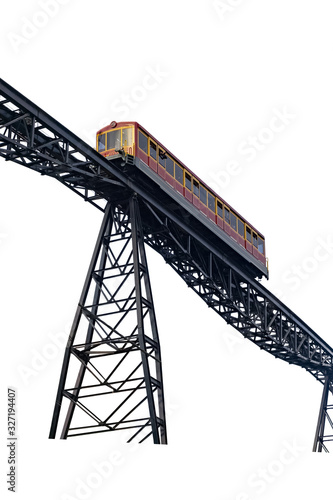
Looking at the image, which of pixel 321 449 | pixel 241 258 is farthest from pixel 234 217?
pixel 321 449

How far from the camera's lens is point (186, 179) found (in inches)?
1261

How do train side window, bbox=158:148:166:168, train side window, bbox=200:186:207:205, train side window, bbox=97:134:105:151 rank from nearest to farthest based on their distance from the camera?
train side window, bbox=97:134:105:151
train side window, bbox=158:148:166:168
train side window, bbox=200:186:207:205

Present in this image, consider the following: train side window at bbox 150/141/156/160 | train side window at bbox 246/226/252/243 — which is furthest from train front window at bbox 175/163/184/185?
train side window at bbox 246/226/252/243

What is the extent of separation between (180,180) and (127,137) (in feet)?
11.1

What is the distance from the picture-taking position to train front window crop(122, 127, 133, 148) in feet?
94.8

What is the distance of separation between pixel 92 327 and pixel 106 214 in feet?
13.6

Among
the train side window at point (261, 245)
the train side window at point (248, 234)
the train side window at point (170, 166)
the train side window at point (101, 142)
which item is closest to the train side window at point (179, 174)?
the train side window at point (170, 166)

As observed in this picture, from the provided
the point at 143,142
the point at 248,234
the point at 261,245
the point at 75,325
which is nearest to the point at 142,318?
the point at 75,325

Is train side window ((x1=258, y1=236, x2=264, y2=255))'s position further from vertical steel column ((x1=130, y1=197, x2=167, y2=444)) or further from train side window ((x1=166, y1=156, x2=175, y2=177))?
vertical steel column ((x1=130, y1=197, x2=167, y2=444))

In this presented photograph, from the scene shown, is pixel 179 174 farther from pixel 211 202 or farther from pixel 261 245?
pixel 261 245

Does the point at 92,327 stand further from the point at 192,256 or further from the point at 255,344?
the point at 255,344

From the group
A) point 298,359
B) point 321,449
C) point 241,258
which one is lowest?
point 321,449

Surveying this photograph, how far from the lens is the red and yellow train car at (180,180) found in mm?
29000

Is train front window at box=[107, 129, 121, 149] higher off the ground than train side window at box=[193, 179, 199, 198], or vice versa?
train front window at box=[107, 129, 121, 149]
